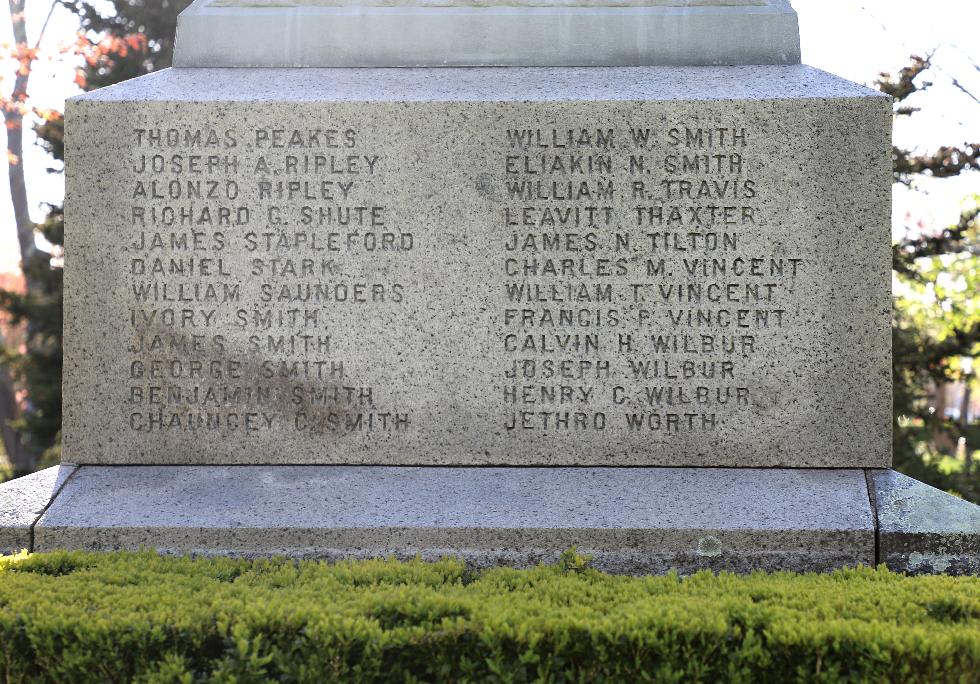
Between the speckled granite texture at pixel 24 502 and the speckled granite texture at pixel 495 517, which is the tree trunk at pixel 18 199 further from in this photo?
the speckled granite texture at pixel 495 517

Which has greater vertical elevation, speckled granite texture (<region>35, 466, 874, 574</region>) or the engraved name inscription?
the engraved name inscription

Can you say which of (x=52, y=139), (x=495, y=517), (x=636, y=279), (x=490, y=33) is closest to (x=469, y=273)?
(x=636, y=279)

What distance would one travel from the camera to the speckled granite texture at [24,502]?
185 inches

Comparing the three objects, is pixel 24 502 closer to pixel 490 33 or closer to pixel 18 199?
pixel 490 33

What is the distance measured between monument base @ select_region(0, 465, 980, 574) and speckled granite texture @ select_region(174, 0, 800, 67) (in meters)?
2.33

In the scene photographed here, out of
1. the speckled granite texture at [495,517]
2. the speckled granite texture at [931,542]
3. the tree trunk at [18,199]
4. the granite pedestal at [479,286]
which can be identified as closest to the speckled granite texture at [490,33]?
the granite pedestal at [479,286]

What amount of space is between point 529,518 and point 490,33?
2737 millimetres

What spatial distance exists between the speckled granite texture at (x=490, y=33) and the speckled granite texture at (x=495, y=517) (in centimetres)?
232

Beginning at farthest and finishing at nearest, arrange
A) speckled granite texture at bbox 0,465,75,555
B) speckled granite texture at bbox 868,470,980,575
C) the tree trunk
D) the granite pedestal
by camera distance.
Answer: the tree trunk
the granite pedestal
speckled granite texture at bbox 0,465,75,555
speckled granite texture at bbox 868,470,980,575

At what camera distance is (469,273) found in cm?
518

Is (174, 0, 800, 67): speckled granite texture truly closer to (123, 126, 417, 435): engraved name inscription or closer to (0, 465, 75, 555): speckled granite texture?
(123, 126, 417, 435): engraved name inscription

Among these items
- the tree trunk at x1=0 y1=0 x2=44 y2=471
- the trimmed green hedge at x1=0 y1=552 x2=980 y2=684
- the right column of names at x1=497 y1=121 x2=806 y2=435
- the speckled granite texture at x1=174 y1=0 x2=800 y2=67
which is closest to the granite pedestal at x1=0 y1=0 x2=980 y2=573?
the right column of names at x1=497 y1=121 x2=806 y2=435

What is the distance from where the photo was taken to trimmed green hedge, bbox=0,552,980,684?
9.95ft

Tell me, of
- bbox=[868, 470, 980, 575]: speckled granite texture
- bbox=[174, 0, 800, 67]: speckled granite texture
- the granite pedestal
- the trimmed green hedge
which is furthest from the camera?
bbox=[174, 0, 800, 67]: speckled granite texture
